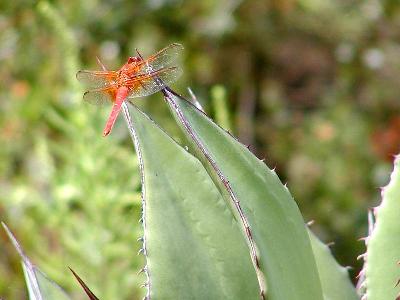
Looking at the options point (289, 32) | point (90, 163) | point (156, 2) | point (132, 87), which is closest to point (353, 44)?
point (289, 32)

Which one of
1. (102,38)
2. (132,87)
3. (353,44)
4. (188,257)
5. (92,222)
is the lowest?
(188,257)

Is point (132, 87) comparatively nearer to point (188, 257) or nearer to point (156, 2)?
point (188, 257)

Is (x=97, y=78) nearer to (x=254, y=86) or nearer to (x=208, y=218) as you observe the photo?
(x=208, y=218)

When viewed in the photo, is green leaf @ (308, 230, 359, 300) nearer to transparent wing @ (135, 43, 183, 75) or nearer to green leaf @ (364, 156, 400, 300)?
green leaf @ (364, 156, 400, 300)

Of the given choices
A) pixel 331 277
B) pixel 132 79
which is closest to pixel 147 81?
pixel 132 79

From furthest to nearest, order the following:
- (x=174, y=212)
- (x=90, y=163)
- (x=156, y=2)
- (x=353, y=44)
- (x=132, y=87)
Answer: (x=353, y=44)
(x=156, y=2)
(x=90, y=163)
(x=132, y=87)
(x=174, y=212)

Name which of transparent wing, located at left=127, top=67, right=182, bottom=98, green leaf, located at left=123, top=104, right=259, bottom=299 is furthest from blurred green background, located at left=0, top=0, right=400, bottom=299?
green leaf, located at left=123, top=104, right=259, bottom=299

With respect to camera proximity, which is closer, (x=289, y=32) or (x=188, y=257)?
(x=188, y=257)
